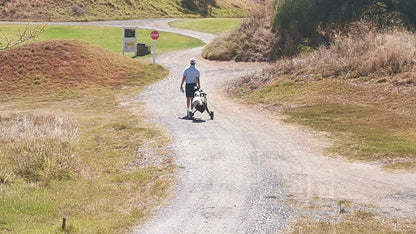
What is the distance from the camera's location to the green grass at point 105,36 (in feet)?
144

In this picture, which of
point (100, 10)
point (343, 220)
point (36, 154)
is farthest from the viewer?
point (100, 10)

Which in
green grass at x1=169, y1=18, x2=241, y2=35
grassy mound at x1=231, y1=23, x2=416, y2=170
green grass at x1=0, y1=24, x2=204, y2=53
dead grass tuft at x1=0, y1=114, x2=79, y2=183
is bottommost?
green grass at x1=0, y1=24, x2=204, y2=53

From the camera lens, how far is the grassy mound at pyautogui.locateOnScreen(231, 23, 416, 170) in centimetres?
1617

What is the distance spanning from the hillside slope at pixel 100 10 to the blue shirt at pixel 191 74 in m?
43.1

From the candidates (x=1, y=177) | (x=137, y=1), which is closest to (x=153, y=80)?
(x=1, y=177)

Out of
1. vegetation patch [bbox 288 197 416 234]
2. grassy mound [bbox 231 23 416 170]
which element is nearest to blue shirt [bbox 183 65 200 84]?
grassy mound [bbox 231 23 416 170]

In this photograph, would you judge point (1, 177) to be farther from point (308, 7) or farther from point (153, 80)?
point (308, 7)

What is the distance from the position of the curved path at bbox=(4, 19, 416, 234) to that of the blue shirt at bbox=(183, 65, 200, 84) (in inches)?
56.4

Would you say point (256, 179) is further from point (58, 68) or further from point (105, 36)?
point (105, 36)

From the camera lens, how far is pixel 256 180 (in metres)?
13.0

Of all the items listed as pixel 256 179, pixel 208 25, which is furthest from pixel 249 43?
pixel 256 179

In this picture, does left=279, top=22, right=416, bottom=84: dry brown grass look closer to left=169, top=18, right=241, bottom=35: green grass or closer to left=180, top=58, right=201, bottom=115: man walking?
left=180, top=58, right=201, bottom=115: man walking

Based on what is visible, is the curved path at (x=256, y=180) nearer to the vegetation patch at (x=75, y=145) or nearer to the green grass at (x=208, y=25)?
the vegetation patch at (x=75, y=145)

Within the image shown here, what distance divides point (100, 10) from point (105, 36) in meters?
19.0
